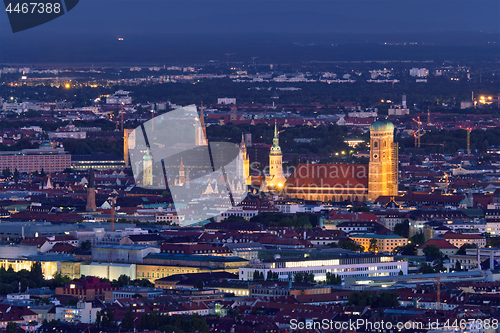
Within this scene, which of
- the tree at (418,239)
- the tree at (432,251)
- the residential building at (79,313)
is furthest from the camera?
the tree at (418,239)

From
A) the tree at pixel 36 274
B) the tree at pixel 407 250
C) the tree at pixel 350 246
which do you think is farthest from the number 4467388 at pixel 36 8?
the tree at pixel 407 250

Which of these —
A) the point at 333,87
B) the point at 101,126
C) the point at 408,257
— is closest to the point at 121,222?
the point at 408,257

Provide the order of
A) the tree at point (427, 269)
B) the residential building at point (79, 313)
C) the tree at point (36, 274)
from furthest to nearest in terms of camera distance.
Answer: the tree at point (427, 269)
the tree at point (36, 274)
the residential building at point (79, 313)

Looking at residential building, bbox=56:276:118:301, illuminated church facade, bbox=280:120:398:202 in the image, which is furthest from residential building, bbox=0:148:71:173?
residential building, bbox=56:276:118:301

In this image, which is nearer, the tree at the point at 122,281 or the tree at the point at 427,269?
the tree at the point at 122,281

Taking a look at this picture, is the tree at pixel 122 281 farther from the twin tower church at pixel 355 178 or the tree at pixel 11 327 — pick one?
the twin tower church at pixel 355 178

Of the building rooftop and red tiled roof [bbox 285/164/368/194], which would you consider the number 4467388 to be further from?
red tiled roof [bbox 285/164/368/194]
